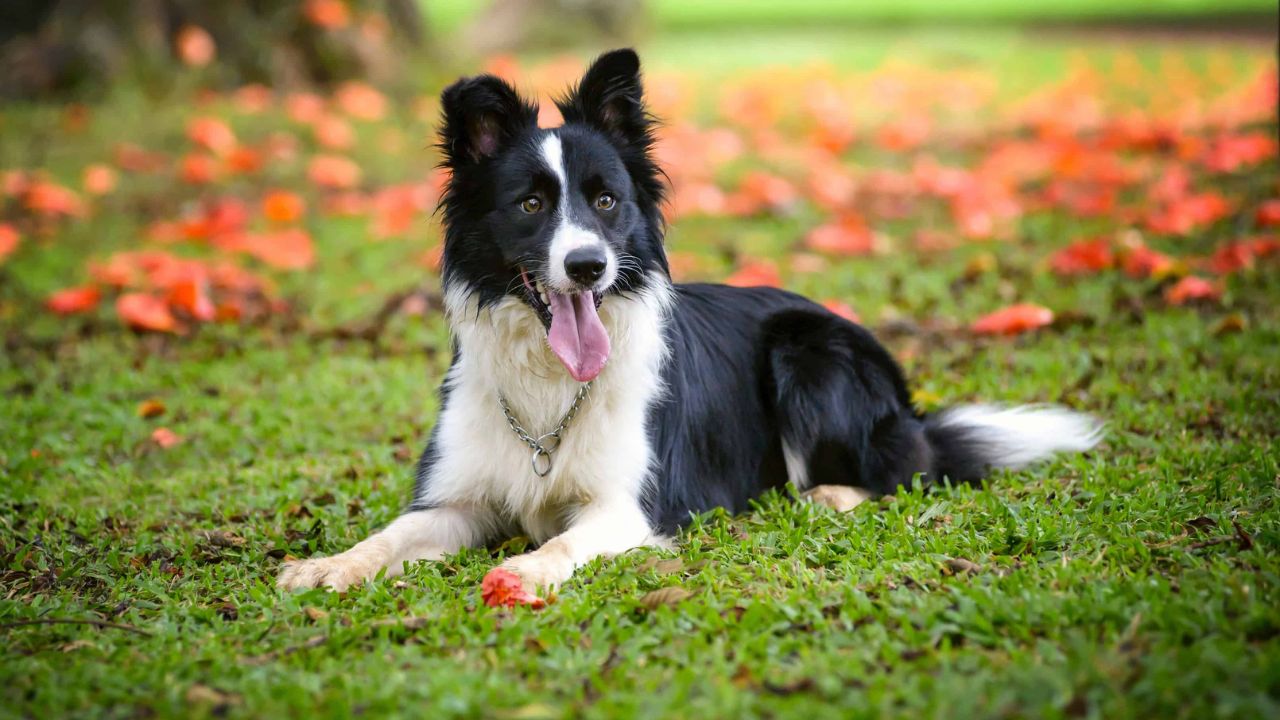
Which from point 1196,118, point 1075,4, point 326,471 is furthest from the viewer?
point 1075,4

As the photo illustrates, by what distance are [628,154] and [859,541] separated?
1.61 metres

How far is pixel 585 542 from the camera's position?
384cm

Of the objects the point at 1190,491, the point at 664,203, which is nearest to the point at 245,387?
the point at 664,203

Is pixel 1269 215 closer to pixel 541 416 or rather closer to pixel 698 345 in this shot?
pixel 698 345

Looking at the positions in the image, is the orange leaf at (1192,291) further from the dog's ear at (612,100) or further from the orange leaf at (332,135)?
the orange leaf at (332,135)

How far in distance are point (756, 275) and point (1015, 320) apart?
1697 millimetres

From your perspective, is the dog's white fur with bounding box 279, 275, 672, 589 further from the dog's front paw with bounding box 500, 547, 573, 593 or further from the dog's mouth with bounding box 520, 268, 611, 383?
the dog's front paw with bounding box 500, 547, 573, 593

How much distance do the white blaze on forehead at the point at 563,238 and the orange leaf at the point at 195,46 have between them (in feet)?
28.9

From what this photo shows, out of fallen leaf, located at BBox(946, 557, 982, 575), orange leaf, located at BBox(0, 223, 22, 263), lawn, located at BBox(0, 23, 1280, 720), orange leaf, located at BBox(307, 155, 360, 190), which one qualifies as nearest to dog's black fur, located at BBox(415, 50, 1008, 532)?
lawn, located at BBox(0, 23, 1280, 720)

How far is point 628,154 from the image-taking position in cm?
412

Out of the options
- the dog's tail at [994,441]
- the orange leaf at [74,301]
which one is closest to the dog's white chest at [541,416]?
the dog's tail at [994,441]

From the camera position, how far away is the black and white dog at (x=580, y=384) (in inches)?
152

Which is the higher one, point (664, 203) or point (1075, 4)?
point (1075, 4)

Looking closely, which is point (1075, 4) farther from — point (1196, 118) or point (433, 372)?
point (433, 372)
